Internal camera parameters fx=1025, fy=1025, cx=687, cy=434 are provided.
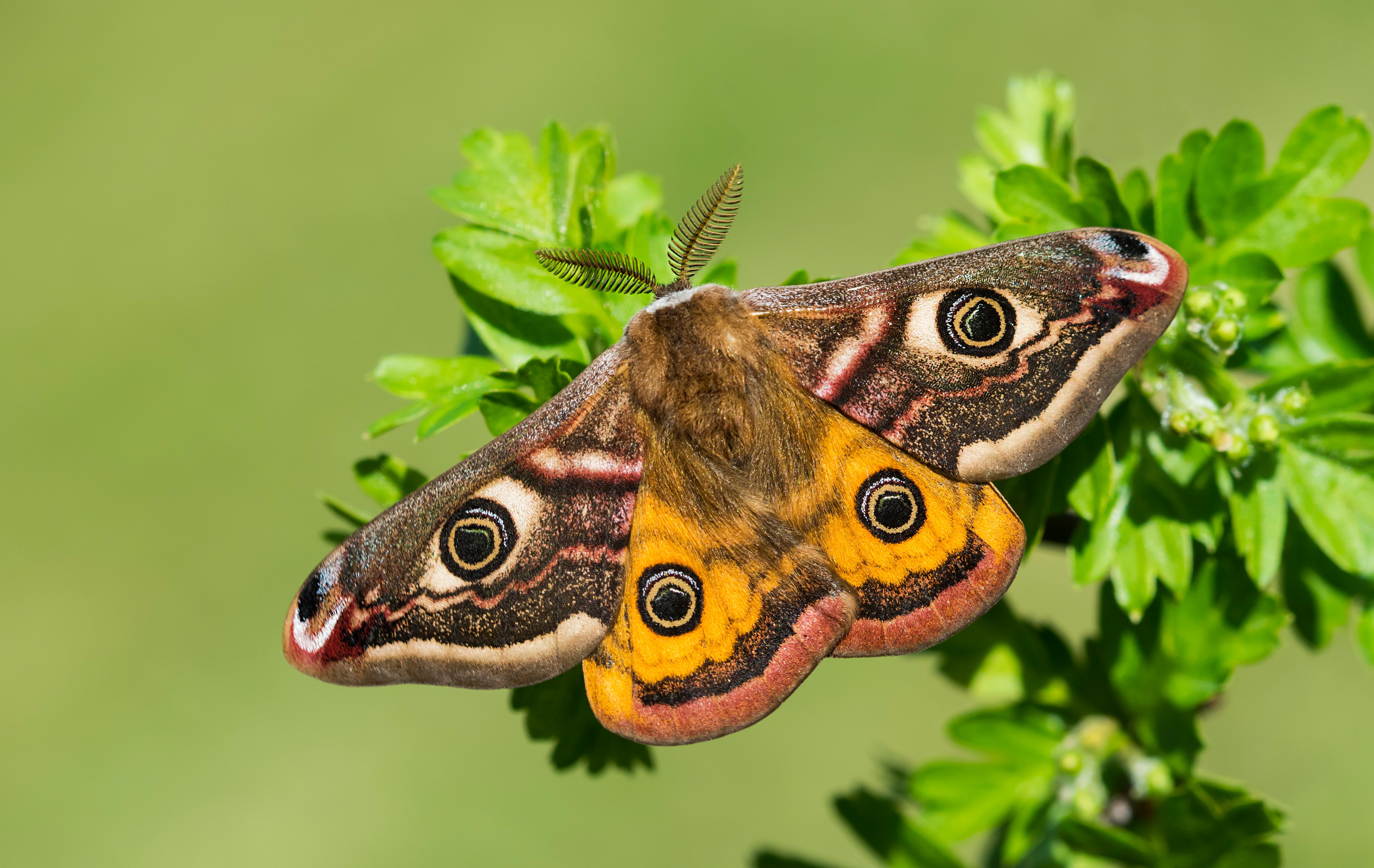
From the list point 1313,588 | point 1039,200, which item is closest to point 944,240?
point 1039,200

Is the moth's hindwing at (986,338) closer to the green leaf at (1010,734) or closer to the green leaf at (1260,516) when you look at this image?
the green leaf at (1260,516)

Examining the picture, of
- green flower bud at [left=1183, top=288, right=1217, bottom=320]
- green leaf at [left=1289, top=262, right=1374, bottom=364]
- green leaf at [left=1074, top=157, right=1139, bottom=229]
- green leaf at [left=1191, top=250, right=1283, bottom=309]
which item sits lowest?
green flower bud at [left=1183, top=288, right=1217, bottom=320]

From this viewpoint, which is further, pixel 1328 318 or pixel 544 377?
pixel 1328 318

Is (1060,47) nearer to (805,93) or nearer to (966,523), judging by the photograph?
(805,93)

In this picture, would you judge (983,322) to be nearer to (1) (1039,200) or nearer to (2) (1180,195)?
(1) (1039,200)

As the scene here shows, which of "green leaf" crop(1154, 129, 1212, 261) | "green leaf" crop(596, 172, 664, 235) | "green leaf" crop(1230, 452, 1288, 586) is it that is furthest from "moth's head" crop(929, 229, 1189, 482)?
"green leaf" crop(596, 172, 664, 235)

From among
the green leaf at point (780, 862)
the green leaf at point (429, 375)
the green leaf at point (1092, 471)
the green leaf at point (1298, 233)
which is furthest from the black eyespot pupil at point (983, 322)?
the green leaf at point (780, 862)

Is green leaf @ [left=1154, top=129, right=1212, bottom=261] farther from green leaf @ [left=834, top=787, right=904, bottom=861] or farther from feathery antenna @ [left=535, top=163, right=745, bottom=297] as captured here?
green leaf @ [left=834, top=787, right=904, bottom=861]
